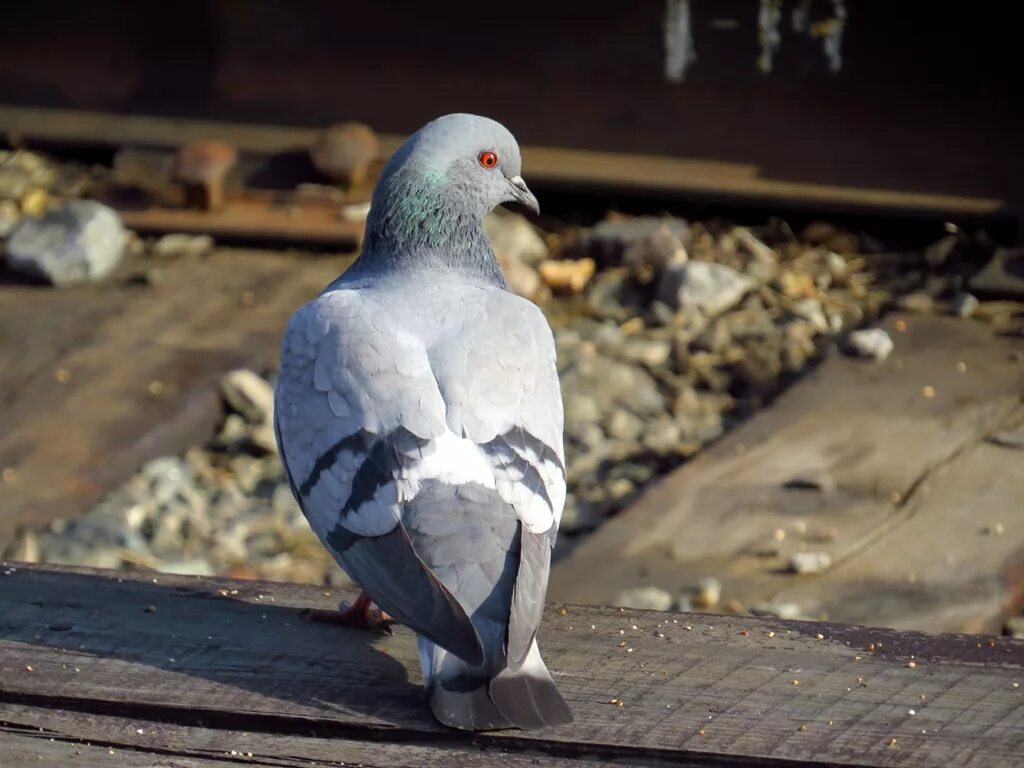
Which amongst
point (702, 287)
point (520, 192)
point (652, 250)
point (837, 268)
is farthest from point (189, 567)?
point (837, 268)

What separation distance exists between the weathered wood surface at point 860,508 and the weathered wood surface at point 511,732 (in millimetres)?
1855

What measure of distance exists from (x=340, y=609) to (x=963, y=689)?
107 cm

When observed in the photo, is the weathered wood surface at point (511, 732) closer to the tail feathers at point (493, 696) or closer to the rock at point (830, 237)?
the tail feathers at point (493, 696)

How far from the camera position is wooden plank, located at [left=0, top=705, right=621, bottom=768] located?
216 centimetres

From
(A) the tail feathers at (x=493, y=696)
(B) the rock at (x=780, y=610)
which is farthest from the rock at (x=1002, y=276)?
(A) the tail feathers at (x=493, y=696)

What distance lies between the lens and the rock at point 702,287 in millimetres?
6375

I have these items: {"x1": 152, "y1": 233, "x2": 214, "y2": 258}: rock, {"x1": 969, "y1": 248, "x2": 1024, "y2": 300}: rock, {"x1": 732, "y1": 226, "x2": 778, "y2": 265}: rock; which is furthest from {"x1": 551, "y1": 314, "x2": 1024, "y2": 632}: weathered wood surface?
{"x1": 152, "y1": 233, "x2": 214, "y2": 258}: rock

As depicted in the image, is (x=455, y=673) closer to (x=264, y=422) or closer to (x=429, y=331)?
(x=429, y=331)

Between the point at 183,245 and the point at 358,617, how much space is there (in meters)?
4.62

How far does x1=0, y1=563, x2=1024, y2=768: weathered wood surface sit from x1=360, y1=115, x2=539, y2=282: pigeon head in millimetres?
854

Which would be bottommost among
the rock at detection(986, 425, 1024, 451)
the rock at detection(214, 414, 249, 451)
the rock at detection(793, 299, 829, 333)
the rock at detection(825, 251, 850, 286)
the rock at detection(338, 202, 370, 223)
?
the rock at detection(214, 414, 249, 451)

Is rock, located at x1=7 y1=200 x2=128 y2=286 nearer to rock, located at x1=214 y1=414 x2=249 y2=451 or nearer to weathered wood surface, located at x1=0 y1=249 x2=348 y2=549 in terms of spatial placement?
weathered wood surface, located at x1=0 y1=249 x2=348 y2=549

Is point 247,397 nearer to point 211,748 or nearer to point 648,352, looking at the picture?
point 648,352

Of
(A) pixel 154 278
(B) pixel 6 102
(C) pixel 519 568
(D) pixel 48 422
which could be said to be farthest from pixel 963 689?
(B) pixel 6 102
